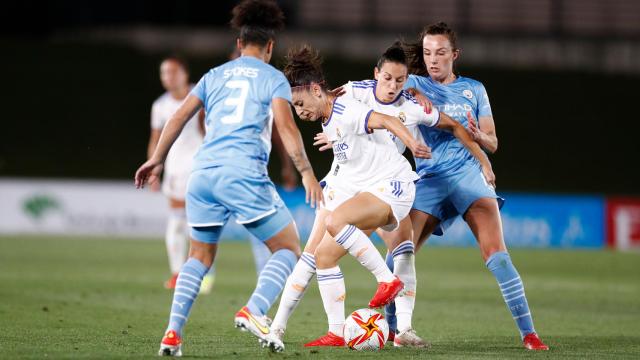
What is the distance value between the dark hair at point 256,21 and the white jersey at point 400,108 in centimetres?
77

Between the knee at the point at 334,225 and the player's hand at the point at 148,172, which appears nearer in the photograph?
the player's hand at the point at 148,172

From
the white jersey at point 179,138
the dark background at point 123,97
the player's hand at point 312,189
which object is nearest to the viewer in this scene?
the player's hand at point 312,189

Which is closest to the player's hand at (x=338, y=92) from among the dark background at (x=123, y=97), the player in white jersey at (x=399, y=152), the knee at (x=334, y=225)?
the player in white jersey at (x=399, y=152)

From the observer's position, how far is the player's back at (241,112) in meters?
5.68

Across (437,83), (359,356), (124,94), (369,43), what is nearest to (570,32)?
(369,43)

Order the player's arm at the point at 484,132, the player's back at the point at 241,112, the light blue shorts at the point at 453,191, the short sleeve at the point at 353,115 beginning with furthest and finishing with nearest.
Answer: the light blue shorts at the point at 453,191 → the player's arm at the point at 484,132 → the short sleeve at the point at 353,115 → the player's back at the point at 241,112

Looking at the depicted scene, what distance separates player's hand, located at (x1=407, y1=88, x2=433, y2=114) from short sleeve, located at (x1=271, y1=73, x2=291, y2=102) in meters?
1.07

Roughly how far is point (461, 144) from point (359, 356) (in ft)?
5.71

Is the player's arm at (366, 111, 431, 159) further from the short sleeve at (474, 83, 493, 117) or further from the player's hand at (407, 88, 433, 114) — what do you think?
the short sleeve at (474, 83, 493, 117)

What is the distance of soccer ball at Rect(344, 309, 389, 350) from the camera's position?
6.22 m

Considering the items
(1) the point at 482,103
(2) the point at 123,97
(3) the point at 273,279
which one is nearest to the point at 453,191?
(1) the point at 482,103

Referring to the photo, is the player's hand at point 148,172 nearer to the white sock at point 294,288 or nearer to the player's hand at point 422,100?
the white sock at point 294,288

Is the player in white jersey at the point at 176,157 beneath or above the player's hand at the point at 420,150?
beneath

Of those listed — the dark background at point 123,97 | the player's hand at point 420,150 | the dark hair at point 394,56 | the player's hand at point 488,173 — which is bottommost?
the dark background at point 123,97
